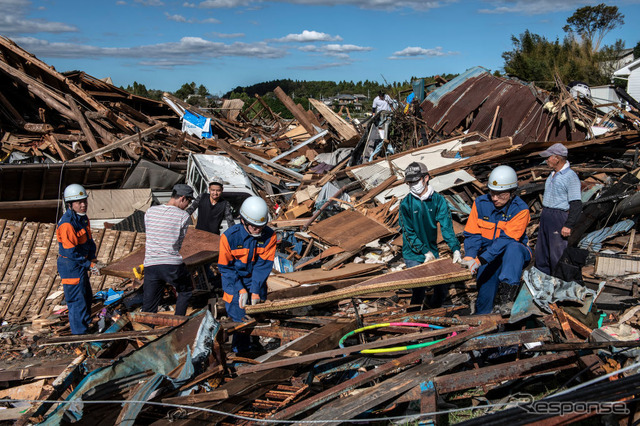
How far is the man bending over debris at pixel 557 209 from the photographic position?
18.4 feet

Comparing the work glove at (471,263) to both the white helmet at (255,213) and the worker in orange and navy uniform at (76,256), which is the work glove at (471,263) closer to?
the white helmet at (255,213)

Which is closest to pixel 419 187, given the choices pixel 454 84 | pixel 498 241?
pixel 498 241

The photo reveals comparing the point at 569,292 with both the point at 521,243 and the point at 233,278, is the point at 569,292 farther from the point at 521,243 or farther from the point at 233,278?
the point at 233,278

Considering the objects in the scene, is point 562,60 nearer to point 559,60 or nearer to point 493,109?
point 559,60

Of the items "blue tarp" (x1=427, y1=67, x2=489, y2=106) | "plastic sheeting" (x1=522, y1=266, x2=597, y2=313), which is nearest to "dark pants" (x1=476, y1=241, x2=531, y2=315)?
"plastic sheeting" (x1=522, y1=266, x2=597, y2=313)

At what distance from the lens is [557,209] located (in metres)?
5.83

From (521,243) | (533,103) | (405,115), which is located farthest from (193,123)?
(521,243)

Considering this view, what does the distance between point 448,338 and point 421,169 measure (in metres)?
1.79

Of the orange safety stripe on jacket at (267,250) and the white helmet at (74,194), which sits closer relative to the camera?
the orange safety stripe on jacket at (267,250)

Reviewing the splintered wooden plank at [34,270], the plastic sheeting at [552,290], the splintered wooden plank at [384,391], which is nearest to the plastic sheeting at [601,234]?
the plastic sheeting at [552,290]

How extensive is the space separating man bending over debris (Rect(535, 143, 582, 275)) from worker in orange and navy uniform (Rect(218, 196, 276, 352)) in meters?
3.36

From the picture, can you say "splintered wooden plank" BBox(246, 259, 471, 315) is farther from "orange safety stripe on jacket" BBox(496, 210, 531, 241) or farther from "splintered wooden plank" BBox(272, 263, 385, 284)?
"splintered wooden plank" BBox(272, 263, 385, 284)

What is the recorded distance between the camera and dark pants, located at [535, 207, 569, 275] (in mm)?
5820

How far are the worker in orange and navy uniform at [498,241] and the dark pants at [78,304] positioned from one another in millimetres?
4092
